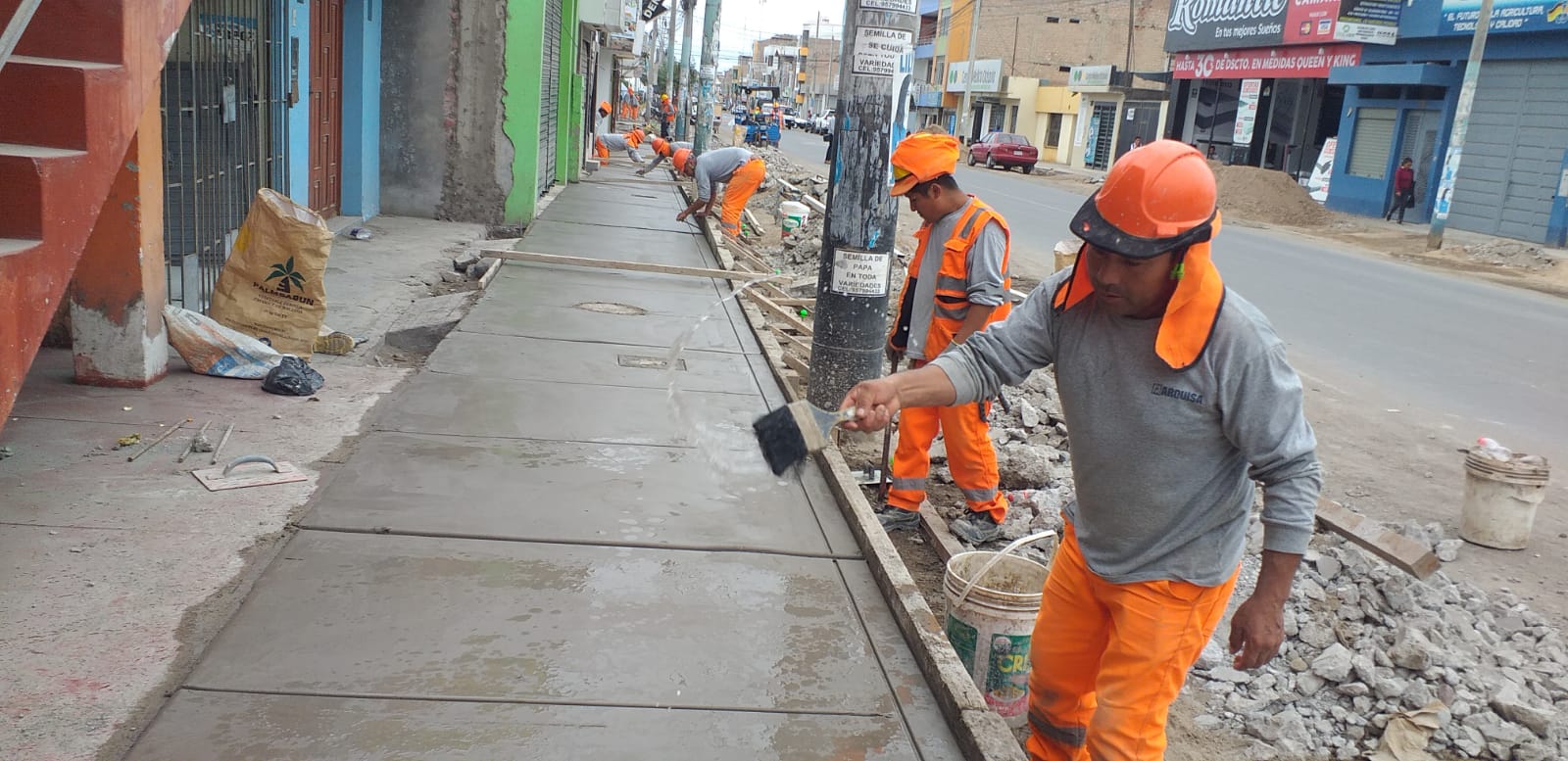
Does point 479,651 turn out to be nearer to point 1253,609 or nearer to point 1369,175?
point 1253,609

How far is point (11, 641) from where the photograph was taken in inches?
124

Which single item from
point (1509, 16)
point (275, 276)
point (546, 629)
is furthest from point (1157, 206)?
point (1509, 16)

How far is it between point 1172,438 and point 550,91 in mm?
15234

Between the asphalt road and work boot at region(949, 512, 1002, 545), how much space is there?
4062 mm

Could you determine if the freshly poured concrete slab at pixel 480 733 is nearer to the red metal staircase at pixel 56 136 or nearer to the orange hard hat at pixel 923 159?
the red metal staircase at pixel 56 136

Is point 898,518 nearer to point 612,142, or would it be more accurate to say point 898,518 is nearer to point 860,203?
point 860,203

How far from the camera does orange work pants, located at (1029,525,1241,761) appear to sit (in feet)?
8.45

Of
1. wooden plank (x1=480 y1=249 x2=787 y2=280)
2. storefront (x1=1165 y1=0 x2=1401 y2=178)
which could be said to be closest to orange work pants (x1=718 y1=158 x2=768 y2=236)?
wooden plank (x1=480 y1=249 x2=787 y2=280)

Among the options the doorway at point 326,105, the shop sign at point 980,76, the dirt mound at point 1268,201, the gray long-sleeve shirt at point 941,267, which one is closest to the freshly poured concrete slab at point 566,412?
the gray long-sleeve shirt at point 941,267

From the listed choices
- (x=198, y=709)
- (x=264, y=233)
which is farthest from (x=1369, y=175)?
(x=198, y=709)

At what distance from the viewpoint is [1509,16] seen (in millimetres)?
23734

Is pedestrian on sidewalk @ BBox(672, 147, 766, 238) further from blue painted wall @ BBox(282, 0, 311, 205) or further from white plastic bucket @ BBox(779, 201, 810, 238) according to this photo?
blue painted wall @ BBox(282, 0, 311, 205)

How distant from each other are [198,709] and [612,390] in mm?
3780

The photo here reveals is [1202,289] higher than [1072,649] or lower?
higher
